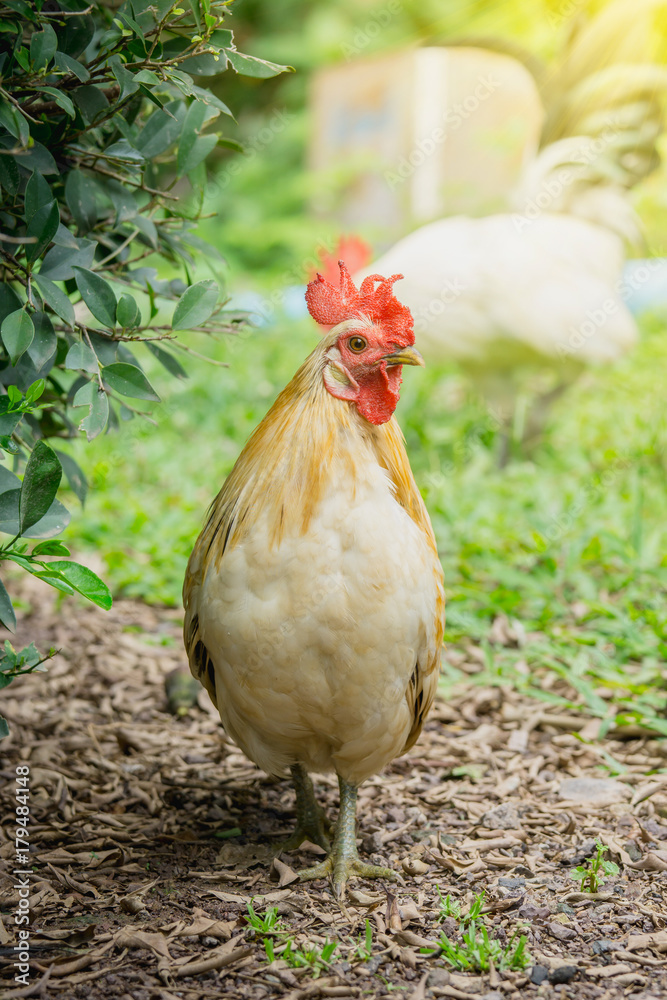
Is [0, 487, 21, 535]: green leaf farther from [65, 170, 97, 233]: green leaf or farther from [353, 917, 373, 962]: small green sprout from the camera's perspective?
[353, 917, 373, 962]: small green sprout

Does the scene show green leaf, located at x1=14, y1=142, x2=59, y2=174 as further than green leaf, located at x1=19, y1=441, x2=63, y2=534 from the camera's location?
Yes

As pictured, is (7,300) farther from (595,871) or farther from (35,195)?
(595,871)

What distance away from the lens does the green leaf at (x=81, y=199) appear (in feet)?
8.01

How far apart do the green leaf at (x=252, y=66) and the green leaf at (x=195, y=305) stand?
0.57 m

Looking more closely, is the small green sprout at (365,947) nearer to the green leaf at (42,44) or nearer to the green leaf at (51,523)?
the green leaf at (51,523)

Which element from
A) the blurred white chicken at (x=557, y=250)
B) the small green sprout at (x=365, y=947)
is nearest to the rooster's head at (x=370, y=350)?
the small green sprout at (x=365, y=947)

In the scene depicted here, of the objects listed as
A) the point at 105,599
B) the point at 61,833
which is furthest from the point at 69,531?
the point at 105,599

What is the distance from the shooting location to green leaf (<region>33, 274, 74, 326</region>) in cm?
212

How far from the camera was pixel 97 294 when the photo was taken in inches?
88.2

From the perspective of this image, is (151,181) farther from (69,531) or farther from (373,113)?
(373,113)

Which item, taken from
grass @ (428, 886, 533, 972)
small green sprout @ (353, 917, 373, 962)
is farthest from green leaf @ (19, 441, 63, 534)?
grass @ (428, 886, 533, 972)

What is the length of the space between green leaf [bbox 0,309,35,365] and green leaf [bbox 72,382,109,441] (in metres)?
0.17

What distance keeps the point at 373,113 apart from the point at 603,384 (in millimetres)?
6195

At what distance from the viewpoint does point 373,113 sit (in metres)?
12.4
